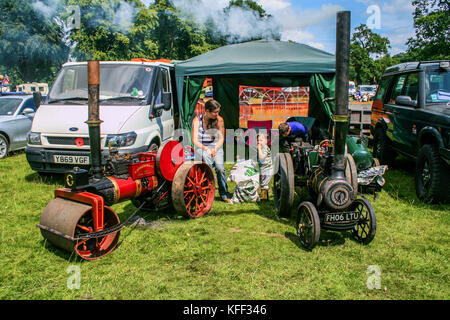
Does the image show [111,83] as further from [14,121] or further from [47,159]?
[14,121]

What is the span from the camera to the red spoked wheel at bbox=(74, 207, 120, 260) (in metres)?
3.60

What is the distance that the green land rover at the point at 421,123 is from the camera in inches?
209

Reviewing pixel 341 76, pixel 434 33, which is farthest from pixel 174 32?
pixel 434 33

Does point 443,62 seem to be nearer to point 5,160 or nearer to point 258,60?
point 258,60

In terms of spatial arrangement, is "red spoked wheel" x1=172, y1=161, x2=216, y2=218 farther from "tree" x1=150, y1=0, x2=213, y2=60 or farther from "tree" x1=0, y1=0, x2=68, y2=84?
"tree" x1=0, y1=0, x2=68, y2=84

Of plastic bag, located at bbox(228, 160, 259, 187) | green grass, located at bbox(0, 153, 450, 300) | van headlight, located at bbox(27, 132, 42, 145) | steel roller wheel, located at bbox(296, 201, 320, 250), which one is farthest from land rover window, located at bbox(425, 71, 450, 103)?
van headlight, located at bbox(27, 132, 42, 145)

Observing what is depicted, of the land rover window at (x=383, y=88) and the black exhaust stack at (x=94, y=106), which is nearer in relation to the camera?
the black exhaust stack at (x=94, y=106)

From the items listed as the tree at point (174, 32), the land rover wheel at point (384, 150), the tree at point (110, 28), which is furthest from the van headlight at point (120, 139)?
the tree at point (174, 32)

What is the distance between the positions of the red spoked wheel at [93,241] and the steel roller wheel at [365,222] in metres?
2.66

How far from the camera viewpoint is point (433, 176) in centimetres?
532

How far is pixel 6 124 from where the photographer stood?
9.66 meters

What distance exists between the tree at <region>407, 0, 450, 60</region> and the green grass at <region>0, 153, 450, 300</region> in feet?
84.1

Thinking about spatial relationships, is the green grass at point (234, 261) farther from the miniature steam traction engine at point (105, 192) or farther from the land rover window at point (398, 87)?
the land rover window at point (398, 87)

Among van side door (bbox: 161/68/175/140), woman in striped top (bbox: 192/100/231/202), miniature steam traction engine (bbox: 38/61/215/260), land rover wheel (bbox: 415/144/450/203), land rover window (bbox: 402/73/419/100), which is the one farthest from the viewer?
van side door (bbox: 161/68/175/140)
